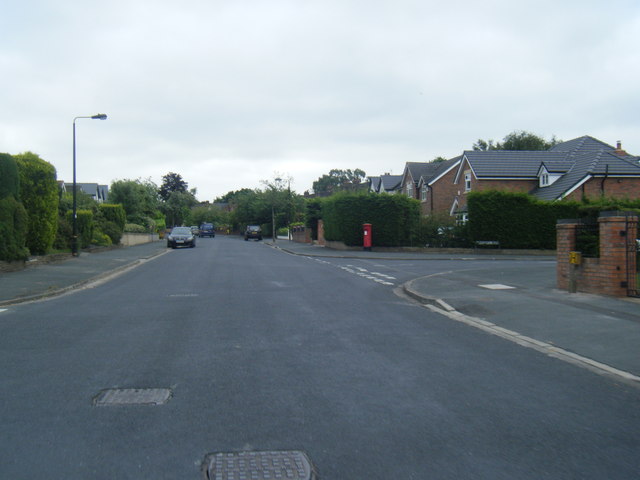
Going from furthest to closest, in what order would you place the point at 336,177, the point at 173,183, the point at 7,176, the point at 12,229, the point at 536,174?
1. the point at 336,177
2. the point at 173,183
3. the point at 536,174
4. the point at 7,176
5. the point at 12,229

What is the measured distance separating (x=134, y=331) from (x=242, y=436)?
4.69 metres

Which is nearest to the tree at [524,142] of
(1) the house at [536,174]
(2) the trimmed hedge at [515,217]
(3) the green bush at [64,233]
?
(1) the house at [536,174]

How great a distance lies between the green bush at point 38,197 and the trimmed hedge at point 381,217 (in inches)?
710

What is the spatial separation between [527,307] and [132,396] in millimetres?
7997

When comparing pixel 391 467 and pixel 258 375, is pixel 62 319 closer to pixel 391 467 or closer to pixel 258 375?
pixel 258 375

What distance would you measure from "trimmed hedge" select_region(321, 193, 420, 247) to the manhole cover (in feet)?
98.5

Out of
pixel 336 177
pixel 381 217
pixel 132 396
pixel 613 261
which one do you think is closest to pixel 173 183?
pixel 336 177

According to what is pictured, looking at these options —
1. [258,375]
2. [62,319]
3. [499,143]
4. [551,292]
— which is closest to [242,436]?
[258,375]

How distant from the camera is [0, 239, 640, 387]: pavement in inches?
286

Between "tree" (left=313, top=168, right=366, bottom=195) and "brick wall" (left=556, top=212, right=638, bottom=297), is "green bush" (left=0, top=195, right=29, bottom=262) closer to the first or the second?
"brick wall" (left=556, top=212, right=638, bottom=297)

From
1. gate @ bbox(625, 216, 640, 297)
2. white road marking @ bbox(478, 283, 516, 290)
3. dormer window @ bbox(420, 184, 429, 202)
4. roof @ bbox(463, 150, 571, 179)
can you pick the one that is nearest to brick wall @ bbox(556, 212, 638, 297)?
gate @ bbox(625, 216, 640, 297)

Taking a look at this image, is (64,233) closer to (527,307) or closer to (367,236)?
(367,236)

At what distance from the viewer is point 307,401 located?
198 inches

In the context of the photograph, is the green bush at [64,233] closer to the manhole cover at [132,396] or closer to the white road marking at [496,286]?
the white road marking at [496,286]
